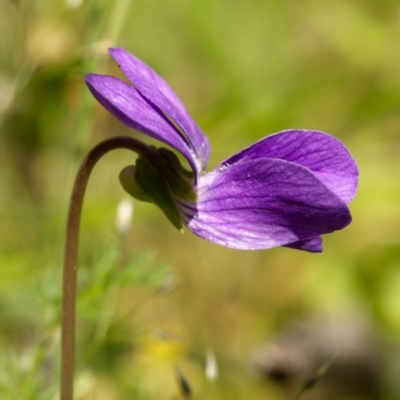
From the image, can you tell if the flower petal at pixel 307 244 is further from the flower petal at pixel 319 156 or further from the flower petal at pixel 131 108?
the flower petal at pixel 131 108

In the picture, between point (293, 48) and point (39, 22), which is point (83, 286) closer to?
point (39, 22)

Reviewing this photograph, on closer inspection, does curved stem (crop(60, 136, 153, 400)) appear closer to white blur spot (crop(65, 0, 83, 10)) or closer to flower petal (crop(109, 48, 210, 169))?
flower petal (crop(109, 48, 210, 169))

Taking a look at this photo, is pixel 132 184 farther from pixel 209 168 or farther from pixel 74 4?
pixel 209 168

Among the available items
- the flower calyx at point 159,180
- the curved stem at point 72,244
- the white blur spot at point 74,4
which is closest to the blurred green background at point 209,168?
the white blur spot at point 74,4

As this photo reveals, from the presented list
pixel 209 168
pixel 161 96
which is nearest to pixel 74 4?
pixel 161 96

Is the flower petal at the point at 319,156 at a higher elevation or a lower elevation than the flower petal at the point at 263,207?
higher

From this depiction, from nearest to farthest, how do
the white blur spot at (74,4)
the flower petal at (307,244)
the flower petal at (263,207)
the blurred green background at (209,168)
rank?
the flower petal at (263,207)
the flower petal at (307,244)
the white blur spot at (74,4)
the blurred green background at (209,168)
